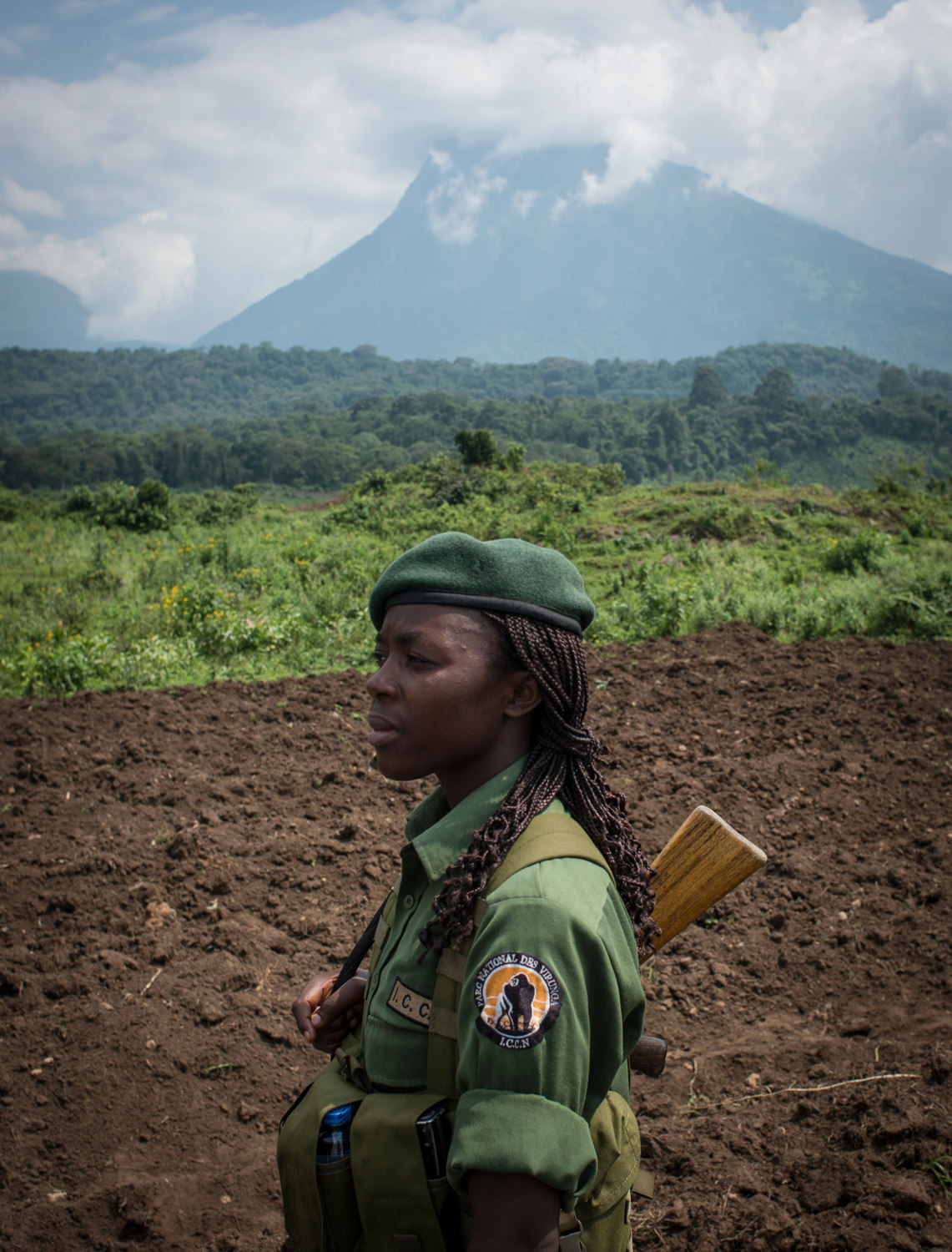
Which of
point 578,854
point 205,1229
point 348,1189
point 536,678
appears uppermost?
point 536,678

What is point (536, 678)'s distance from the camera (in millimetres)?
1307

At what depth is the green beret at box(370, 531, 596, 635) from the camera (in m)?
1.32

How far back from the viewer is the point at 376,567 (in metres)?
12.0

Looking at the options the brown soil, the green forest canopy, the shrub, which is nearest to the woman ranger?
the brown soil

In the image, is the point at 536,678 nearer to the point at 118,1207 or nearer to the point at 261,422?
the point at 118,1207

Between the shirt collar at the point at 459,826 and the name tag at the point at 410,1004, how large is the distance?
155 millimetres

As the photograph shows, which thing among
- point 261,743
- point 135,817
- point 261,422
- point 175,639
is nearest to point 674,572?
point 175,639

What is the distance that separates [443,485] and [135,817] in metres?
16.5

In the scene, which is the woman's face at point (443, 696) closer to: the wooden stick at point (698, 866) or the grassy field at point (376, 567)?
the wooden stick at point (698, 866)

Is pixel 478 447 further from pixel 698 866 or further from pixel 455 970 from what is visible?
pixel 455 970

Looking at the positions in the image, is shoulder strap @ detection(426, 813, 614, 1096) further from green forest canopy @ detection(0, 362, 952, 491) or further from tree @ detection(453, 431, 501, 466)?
green forest canopy @ detection(0, 362, 952, 491)

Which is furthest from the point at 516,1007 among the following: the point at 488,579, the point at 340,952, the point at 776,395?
the point at 776,395

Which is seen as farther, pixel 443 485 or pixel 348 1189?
pixel 443 485

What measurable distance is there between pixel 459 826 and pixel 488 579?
1.25 ft
